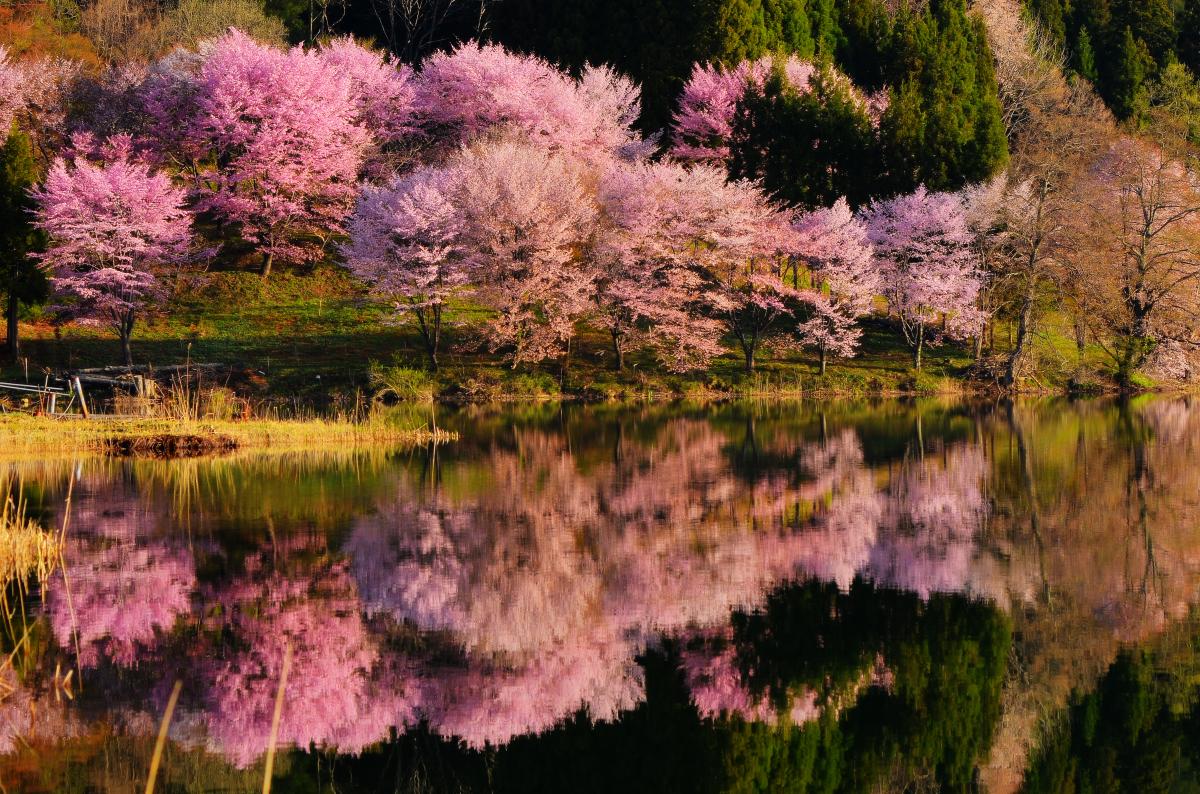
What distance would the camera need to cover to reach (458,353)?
58.9 metres

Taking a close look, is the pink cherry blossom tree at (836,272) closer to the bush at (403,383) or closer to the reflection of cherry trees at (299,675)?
the bush at (403,383)

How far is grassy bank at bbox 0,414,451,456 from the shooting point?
109ft

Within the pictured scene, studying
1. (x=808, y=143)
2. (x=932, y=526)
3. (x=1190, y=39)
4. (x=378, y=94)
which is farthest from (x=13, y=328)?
(x=1190, y=39)

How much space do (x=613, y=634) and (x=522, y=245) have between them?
137 ft

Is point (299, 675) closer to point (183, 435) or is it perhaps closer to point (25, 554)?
point (25, 554)

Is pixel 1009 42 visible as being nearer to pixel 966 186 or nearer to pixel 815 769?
pixel 966 186

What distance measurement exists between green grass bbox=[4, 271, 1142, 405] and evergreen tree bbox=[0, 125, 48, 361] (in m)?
1.85

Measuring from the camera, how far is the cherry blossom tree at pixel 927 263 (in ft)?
203

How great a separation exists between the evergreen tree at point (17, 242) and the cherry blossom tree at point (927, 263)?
38128mm

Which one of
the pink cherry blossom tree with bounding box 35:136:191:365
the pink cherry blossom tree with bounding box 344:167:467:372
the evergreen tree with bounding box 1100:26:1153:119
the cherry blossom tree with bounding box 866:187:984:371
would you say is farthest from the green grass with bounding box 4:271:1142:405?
the evergreen tree with bounding box 1100:26:1153:119

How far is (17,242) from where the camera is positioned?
54500mm

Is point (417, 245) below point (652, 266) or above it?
above

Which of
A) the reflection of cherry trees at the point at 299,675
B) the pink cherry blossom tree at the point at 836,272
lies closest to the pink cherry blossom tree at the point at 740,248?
the pink cherry blossom tree at the point at 836,272

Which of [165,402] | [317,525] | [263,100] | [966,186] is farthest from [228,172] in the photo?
[317,525]
